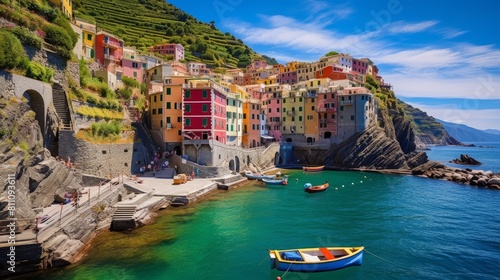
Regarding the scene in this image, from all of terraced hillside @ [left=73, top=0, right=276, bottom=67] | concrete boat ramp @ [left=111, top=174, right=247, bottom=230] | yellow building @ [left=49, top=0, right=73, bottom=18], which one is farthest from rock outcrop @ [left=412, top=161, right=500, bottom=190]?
terraced hillside @ [left=73, top=0, right=276, bottom=67]

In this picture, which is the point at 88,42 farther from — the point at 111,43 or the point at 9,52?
the point at 9,52

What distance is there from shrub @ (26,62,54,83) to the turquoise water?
16719mm

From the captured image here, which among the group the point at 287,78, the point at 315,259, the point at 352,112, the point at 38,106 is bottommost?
the point at 315,259

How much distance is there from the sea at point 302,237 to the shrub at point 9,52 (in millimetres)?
15883

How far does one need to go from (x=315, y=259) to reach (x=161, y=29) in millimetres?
132436

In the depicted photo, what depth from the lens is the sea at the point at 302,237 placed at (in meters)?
18.0

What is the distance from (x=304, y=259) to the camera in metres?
18.0

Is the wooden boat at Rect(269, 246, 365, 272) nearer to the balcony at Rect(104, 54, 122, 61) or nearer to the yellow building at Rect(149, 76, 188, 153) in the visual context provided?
the yellow building at Rect(149, 76, 188, 153)

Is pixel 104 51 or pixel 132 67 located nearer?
pixel 104 51

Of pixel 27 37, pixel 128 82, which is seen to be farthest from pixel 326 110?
pixel 27 37

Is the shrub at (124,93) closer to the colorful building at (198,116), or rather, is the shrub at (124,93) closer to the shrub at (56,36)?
the colorful building at (198,116)

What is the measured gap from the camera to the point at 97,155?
32656mm

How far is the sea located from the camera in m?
18.0

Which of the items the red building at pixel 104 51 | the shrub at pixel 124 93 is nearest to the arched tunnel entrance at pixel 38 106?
the shrub at pixel 124 93
